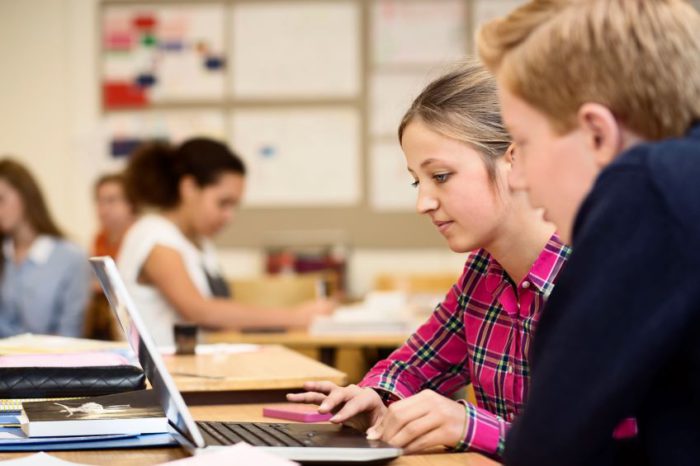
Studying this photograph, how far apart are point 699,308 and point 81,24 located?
20.1 feet

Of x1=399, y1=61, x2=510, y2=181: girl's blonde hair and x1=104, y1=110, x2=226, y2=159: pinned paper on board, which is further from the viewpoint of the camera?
x1=104, y1=110, x2=226, y2=159: pinned paper on board

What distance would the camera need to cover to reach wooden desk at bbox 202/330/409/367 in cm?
321

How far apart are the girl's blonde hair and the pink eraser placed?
0.45 metres

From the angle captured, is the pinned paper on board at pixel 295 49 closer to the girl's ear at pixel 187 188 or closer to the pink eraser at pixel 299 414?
the girl's ear at pixel 187 188

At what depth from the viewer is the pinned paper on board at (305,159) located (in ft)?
20.6

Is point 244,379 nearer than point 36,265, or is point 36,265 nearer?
point 244,379

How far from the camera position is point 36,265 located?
4.44 metres

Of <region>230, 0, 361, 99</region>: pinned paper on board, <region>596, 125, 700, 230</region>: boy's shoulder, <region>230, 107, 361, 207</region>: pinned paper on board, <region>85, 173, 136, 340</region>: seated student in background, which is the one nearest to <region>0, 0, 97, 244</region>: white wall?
<region>85, 173, 136, 340</region>: seated student in background

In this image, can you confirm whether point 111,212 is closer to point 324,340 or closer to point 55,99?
point 55,99

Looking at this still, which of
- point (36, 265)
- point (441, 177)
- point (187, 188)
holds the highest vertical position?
point (441, 177)

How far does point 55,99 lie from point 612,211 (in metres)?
6.12

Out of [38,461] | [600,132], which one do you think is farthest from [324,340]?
[600,132]

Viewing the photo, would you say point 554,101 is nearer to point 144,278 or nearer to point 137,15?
point 144,278

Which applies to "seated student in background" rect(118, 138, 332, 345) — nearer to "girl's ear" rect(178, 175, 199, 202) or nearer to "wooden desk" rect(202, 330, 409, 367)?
"girl's ear" rect(178, 175, 199, 202)
